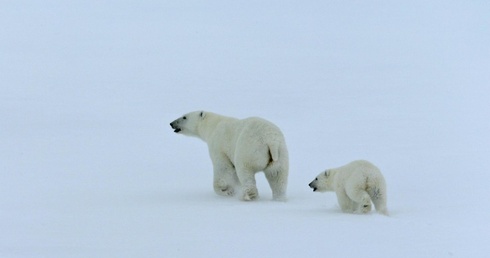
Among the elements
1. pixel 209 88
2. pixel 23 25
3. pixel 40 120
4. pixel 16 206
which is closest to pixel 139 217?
pixel 16 206

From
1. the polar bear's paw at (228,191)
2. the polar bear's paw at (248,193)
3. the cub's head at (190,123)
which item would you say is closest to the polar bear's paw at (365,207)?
the polar bear's paw at (248,193)

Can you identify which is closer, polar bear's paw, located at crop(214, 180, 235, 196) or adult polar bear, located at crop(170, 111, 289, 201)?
adult polar bear, located at crop(170, 111, 289, 201)

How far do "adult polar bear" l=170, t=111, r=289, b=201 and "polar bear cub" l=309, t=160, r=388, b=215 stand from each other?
36.5 inches

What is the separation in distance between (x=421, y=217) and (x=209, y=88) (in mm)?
15888

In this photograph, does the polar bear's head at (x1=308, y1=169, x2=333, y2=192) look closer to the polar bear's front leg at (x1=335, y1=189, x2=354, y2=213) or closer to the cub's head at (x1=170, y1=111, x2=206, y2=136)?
the polar bear's front leg at (x1=335, y1=189, x2=354, y2=213)

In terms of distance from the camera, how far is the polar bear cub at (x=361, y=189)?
30.1 feet

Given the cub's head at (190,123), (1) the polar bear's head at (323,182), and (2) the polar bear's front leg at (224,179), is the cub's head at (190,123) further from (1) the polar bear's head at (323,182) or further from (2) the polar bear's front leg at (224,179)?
(1) the polar bear's head at (323,182)

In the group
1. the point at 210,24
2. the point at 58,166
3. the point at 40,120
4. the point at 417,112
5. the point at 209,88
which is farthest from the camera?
the point at 210,24

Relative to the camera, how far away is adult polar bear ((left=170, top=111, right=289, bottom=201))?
33.5 feet

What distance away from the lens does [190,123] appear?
1230 centimetres

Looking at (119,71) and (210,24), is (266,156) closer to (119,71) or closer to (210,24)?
(119,71)

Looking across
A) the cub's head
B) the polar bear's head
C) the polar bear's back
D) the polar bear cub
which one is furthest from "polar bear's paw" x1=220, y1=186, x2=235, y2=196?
the polar bear's back

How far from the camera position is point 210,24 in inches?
1400

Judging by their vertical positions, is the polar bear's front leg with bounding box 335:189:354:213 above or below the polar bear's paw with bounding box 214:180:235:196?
below
